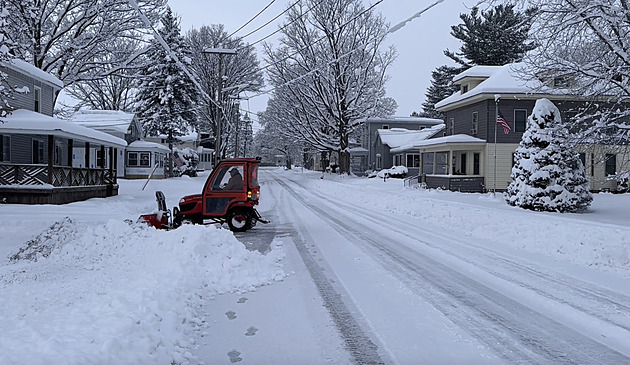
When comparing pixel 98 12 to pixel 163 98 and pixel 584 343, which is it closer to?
pixel 163 98

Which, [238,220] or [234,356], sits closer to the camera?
[234,356]

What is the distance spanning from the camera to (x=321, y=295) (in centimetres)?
762

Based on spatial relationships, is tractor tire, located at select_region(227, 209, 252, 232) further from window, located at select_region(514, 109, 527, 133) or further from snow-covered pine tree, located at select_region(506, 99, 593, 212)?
window, located at select_region(514, 109, 527, 133)

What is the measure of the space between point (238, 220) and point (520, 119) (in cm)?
2404

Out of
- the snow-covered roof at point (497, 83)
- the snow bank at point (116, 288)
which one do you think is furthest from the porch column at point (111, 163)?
the snow-covered roof at point (497, 83)

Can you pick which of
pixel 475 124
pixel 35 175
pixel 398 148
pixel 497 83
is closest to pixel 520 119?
pixel 497 83

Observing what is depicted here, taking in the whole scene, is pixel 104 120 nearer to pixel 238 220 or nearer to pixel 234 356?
pixel 238 220

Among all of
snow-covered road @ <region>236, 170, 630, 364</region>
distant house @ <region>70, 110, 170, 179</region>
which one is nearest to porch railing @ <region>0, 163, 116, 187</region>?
snow-covered road @ <region>236, 170, 630, 364</region>

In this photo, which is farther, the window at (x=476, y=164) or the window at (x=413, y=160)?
the window at (x=413, y=160)

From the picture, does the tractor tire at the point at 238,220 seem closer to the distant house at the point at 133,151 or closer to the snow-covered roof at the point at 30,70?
the snow-covered roof at the point at 30,70

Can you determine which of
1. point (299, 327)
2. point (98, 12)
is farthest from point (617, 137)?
point (98, 12)

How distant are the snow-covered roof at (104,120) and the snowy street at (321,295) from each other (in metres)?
28.1

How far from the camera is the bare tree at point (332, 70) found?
42.6 meters

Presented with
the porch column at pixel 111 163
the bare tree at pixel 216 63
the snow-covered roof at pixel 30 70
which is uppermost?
the bare tree at pixel 216 63
